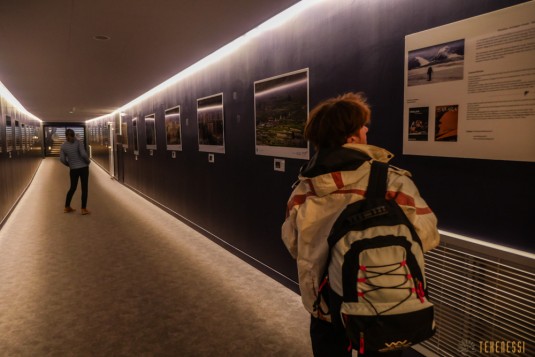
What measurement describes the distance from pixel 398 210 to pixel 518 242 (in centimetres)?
96

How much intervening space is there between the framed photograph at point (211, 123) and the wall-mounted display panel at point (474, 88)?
3097 mm

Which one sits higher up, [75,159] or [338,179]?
[338,179]

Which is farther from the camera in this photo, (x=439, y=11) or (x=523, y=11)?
(x=439, y=11)

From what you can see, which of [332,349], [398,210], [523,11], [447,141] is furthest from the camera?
[447,141]

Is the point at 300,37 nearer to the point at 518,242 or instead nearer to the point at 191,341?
the point at 518,242

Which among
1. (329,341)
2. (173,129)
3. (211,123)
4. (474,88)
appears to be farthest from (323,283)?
(173,129)

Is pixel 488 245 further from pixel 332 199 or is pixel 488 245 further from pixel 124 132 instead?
pixel 124 132

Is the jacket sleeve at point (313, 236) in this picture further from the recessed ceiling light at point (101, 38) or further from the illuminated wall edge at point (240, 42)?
the recessed ceiling light at point (101, 38)

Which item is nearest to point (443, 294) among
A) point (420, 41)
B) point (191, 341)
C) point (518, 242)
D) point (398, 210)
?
point (518, 242)

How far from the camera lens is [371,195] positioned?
4.46 feet

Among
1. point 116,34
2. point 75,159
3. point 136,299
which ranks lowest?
point 136,299

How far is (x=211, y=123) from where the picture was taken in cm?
532

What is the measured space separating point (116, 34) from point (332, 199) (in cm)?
351

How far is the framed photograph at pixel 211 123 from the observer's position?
503cm
